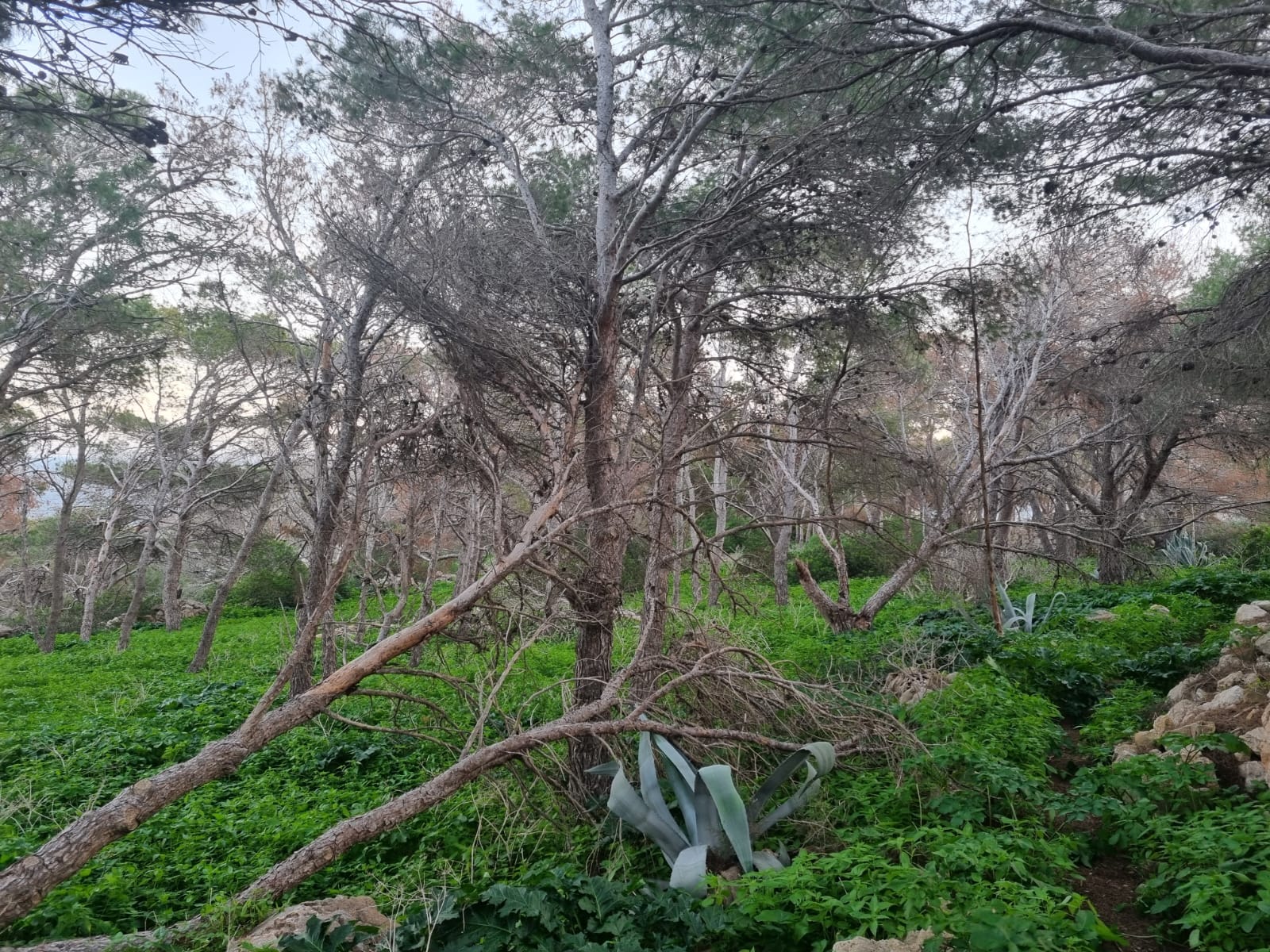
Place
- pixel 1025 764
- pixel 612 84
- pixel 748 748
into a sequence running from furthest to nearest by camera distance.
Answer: pixel 612 84, pixel 748 748, pixel 1025 764

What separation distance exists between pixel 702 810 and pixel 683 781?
0.18 m

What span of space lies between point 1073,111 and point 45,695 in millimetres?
12341

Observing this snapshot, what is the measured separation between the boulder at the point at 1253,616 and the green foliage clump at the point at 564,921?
5.22 metres

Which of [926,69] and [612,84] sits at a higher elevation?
[612,84]

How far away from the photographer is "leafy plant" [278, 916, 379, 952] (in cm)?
261

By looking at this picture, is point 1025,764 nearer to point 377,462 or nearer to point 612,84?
point 377,462

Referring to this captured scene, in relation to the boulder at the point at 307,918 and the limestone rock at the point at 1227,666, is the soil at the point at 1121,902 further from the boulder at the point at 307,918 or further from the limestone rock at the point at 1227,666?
the boulder at the point at 307,918

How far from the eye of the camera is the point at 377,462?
20.7ft

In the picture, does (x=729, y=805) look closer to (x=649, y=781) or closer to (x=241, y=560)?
(x=649, y=781)

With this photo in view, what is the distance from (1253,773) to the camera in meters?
3.58

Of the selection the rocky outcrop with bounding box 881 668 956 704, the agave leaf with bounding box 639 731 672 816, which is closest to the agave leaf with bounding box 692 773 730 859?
the agave leaf with bounding box 639 731 672 816

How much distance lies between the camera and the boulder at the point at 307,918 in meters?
2.80

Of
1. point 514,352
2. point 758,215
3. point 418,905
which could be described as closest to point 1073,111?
point 758,215

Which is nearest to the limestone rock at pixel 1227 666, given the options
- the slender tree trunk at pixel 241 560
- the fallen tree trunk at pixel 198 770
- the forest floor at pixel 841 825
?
the forest floor at pixel 841 825
